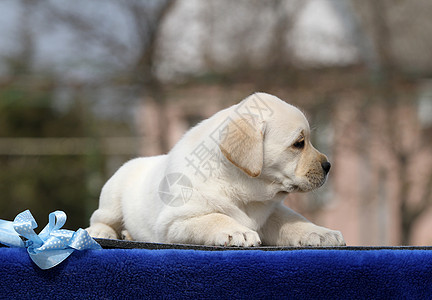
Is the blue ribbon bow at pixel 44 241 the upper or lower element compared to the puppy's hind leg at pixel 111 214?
upper

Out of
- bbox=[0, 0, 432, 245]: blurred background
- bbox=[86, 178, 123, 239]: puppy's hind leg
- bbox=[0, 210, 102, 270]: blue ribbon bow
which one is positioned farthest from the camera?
bbox=[0, 0, 432, 245]: blurred background

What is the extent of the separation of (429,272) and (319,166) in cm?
81

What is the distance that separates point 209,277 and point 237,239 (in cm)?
32

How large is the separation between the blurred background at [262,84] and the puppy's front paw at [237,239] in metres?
4.55

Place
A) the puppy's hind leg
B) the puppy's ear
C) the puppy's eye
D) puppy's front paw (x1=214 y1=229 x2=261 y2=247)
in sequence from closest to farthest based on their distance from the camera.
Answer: puppy's front paw (x1=214 y1=229 x2=261 y2=247) < the puppy's ear < the puppy's eye < the puppy's hind leg

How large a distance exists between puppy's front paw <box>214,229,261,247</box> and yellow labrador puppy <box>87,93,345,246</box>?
0.17 ft

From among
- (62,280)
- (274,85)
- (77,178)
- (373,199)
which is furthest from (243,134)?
(77,178)

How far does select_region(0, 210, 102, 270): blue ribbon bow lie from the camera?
146 cm

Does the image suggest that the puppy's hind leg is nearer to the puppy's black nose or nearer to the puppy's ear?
the puppy's ear

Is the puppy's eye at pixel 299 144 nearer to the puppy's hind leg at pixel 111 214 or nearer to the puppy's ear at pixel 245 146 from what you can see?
the puppy's ear at pixel 245 146

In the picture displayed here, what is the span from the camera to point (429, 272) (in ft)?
4.91

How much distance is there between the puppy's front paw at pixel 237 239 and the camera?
1764 millimetres

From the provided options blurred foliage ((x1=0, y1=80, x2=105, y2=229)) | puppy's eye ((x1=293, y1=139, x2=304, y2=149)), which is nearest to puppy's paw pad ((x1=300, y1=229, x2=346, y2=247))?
puppy's eye ((x1=293, y1=139, x2=304, y2=149))

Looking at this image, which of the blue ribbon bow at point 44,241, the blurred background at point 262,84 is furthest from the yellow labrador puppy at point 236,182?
the blurred background at point 262,84
